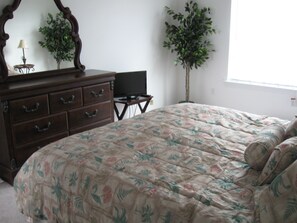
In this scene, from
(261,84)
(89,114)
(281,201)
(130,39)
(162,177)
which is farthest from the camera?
(261,84)

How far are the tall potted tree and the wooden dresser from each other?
5.19 feet

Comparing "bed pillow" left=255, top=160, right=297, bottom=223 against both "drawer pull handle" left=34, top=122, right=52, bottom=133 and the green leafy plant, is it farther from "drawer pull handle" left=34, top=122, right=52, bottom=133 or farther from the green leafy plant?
the green leafy plant

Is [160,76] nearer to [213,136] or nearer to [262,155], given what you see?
[213,136]

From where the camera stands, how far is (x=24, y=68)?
320 centimetres

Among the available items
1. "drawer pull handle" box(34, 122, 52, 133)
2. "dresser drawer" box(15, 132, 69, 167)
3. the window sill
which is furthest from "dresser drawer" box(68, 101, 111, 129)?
the window sill

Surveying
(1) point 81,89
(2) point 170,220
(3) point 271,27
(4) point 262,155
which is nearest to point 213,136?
(4) point 262,155

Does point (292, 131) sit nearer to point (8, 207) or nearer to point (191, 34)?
point (8, 207)

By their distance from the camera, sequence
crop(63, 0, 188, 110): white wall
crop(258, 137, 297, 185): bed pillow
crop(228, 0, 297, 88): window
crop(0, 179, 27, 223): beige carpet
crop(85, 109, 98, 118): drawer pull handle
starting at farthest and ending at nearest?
crop(228, 0, 297, 88): window → crop(63, 0, 188, 110): white wall → crop(85, 109, 98, 118): drawer pull handle → crop(0, 179, 27, 223): beige carpet → crop(258, 137, 297, 185): bed pillow

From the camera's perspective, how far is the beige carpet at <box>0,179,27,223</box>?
7.80 feet

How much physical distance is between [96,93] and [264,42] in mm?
2646

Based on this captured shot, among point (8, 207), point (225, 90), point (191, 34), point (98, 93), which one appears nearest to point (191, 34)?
point (191, 34)

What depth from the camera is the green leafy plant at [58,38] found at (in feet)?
11.0

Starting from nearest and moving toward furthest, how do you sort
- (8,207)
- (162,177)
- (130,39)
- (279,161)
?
(279,161) → (162,177) → (8,207) → (130,39)

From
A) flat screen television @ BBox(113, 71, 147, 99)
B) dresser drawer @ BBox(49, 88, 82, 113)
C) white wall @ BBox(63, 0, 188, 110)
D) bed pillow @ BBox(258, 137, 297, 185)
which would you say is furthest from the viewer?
flat screen television @ BBox(113, 71, 147, 99)
